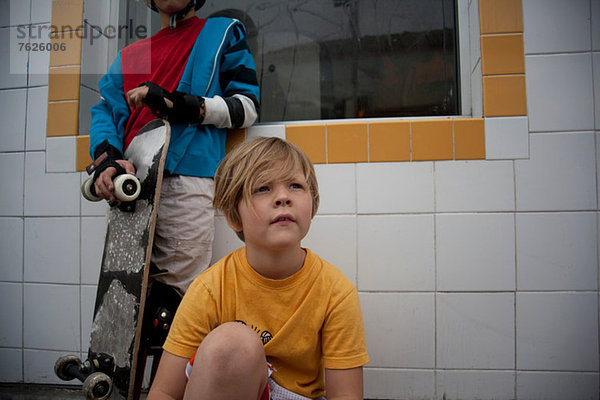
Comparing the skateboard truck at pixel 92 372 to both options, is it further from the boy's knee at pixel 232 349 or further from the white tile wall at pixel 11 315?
the white tile wall at pixel 11 315

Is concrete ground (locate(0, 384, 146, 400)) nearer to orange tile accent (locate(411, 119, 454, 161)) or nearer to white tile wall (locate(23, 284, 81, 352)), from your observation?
white tile wall (locate(23, 284, 81, 352))

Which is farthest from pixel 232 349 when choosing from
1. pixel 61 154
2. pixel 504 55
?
pixel 504 55

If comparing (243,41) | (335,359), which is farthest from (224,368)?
(243,41)

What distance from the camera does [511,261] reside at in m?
1.63

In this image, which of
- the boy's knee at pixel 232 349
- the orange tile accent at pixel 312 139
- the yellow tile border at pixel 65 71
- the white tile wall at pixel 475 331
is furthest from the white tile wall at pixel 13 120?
the white tile wall at pixel 475 331

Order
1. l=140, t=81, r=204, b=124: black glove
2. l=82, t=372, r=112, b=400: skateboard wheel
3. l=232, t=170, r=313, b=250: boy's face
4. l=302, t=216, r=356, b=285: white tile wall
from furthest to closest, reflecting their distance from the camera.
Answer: l=302, t=216, r=356, b=285: white tile wall, l=140, t=81, r=204, b=124: black glove, l=82, t=372, r=112, b=400: skateboard wheel, l=232, t=170, r=313, b=250: boy's face

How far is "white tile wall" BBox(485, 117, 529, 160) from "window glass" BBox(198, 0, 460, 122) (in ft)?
1.01

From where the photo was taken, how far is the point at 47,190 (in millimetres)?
1881

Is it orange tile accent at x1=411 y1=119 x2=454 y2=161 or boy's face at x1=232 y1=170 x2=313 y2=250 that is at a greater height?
orange tile accent at x1=411 y1=119 x2=454 y2=161

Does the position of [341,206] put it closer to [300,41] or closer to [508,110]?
[508,110]

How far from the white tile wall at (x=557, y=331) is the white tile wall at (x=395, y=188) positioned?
25.3 inches

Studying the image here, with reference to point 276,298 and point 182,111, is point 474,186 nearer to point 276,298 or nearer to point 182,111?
point 276,298

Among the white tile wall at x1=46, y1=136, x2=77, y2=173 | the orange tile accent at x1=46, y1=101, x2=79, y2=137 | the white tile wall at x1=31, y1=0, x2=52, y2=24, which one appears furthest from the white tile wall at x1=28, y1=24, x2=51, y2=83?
the white tile wall at x1=46, y1=136, x2=77, y2=173

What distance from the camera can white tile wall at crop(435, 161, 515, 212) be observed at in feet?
5.37
